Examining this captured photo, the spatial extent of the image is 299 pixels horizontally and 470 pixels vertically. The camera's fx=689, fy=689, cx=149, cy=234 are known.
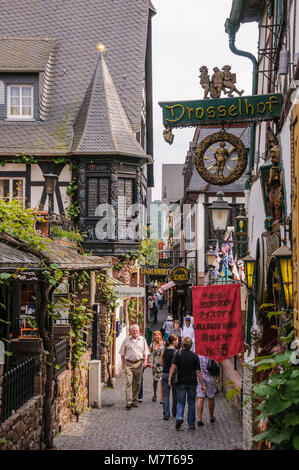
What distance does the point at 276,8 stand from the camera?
29.9ft

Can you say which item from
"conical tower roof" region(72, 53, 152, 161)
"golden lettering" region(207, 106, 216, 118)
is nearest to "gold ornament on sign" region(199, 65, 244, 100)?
"golden lettering" region(207, 106, 216, 118)

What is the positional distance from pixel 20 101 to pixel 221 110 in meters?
15.5

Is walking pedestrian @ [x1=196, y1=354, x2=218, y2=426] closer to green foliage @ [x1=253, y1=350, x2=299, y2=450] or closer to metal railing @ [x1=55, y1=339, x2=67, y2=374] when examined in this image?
metal railing @ [x1=55, y1=339, x2=67, y2=374]

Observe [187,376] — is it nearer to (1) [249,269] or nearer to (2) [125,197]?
(1) [249,269]

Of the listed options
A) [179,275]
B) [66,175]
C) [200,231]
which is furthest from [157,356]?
[200,231]

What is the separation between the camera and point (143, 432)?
11484 millimetres

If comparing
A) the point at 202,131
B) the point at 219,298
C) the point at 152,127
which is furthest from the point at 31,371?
the point at 202,131

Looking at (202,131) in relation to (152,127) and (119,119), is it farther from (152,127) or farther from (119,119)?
(119,119)

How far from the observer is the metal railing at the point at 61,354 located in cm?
1168

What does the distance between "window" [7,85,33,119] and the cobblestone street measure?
11865 mm

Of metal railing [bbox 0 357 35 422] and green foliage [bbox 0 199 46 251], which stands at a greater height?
green foliage [bbox 0 199 46 251]

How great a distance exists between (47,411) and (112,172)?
12009 mm

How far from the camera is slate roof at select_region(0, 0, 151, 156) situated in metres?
22.1

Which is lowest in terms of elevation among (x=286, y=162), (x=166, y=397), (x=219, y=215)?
(x=166, y=397)
